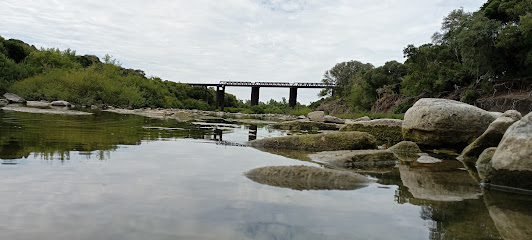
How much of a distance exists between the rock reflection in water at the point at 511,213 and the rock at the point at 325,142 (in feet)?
15.5

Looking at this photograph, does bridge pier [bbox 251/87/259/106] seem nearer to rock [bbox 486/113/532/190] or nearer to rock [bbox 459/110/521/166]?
rock [bbox 459/110/521/166]

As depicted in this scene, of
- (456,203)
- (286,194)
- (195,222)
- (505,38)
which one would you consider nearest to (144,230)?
(195,222)

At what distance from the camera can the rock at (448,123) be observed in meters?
10.8

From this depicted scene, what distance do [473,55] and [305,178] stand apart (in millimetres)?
33876

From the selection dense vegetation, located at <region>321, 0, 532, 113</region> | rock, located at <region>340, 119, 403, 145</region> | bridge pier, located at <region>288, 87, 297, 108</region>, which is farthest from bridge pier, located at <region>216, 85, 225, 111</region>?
rock, located at <region>340, 119, 403, 145</region>

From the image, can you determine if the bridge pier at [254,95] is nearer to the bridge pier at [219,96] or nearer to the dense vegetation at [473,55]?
the bridge pier at [219,96]

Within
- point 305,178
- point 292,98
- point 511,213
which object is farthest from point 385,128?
point 292,98

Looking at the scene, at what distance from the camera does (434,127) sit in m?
11.0

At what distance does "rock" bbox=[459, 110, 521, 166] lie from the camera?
8203 millimetres

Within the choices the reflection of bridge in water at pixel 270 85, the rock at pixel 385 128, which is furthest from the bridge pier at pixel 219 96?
the rock at pixel 385 128

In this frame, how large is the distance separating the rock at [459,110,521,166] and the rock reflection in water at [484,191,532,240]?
143 inches

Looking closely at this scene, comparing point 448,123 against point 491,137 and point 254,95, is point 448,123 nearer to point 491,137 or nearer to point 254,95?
point 491,137

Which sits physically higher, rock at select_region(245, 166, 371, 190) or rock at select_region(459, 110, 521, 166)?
rock at select_region(459, 110, 521, 166)

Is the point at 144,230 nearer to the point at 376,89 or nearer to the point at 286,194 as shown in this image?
the point at 286,194
